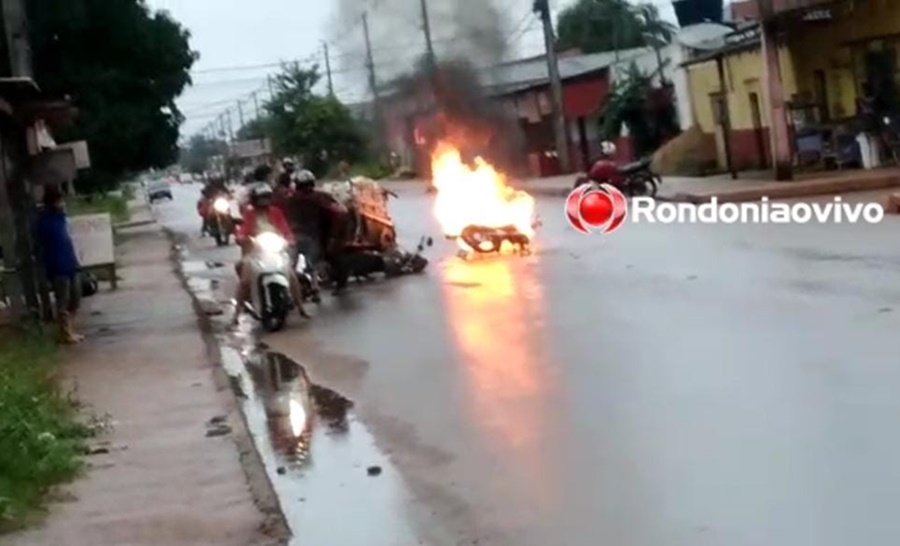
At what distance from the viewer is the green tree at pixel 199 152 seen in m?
159

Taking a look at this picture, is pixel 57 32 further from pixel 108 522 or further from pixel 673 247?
pixel 108 522

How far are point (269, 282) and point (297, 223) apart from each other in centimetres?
289

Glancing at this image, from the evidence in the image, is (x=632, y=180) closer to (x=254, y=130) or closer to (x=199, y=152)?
(x=254, y=130)

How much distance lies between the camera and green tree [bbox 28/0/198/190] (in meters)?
40.8

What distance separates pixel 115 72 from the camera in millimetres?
43188

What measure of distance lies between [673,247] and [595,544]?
16773 millimetres

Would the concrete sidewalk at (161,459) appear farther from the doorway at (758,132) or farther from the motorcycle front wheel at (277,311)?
the doorway at (758,132)

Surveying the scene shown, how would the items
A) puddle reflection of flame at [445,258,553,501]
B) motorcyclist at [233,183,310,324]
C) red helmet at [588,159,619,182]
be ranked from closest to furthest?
1. puddle reflection of flame at [445,258,553,501]
2. motorcyclist at [233,183,310,324]
3. red helmet at [588,159,619,182]

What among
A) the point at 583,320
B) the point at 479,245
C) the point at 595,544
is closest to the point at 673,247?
the point at 479,245

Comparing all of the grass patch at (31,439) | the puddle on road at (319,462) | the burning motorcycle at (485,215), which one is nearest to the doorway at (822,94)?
the burning motorcycle at (485,215)

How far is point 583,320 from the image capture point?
650 inches

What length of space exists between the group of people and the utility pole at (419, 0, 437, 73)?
12.8m

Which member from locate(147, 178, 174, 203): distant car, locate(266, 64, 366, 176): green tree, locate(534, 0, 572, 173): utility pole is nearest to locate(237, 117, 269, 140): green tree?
locate(266, 64, 366, 176): green tree

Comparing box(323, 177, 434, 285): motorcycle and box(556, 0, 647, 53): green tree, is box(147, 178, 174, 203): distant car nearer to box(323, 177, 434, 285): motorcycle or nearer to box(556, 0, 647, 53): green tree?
box(556, 0, 647, 53): green tree
